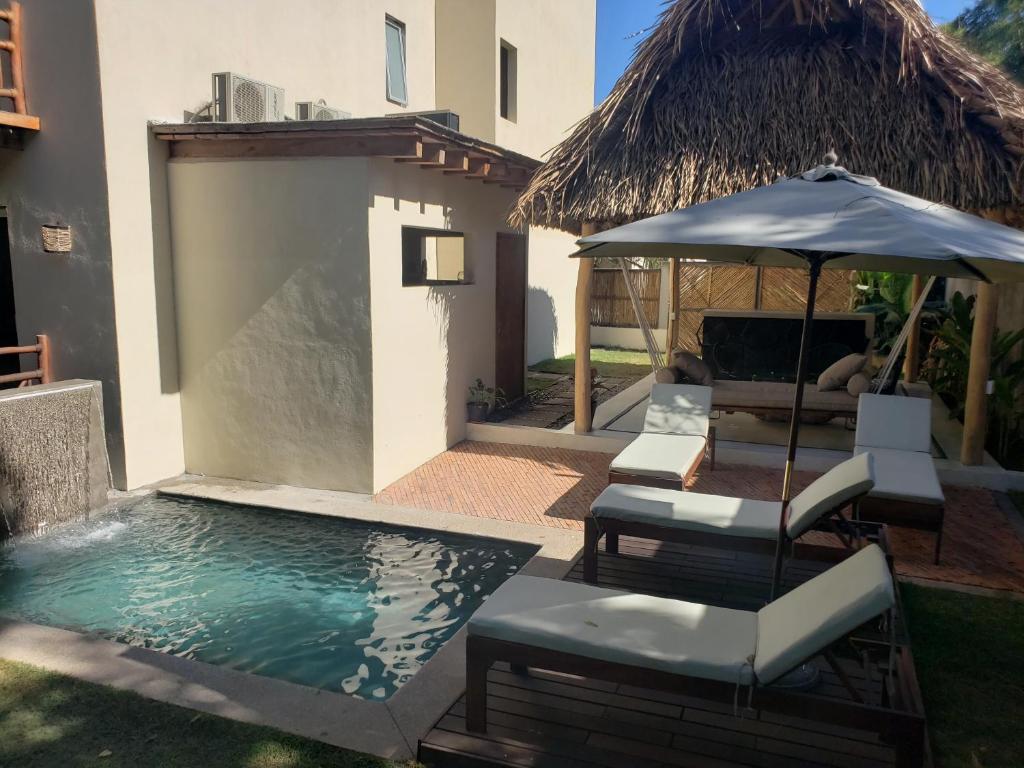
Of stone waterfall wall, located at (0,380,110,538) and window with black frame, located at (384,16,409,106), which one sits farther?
window with black frame, located at (384,16,409,106)

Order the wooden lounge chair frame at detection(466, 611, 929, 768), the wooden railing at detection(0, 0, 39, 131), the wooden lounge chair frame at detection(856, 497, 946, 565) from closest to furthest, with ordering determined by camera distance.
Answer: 1. the wooden lounge chair frame at detection(466, 611, 929, 768)
2. the wooden lounge chair frame at detection(856, 497, 946, 565)
3. the wooden railing at detection(0, 0, 39, 131)

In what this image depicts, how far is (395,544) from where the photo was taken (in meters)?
7.11

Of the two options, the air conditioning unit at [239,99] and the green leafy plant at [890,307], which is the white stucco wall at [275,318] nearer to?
the air conditioning unit at [239,99]

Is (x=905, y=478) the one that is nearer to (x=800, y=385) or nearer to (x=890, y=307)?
(x=800, y=385)

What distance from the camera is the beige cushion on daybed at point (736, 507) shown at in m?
4.88

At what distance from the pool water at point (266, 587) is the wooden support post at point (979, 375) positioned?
17.9ft

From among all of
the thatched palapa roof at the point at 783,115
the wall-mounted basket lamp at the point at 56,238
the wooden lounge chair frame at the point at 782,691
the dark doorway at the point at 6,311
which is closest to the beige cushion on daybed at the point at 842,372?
the thatched palapa roof at the point at 783,115

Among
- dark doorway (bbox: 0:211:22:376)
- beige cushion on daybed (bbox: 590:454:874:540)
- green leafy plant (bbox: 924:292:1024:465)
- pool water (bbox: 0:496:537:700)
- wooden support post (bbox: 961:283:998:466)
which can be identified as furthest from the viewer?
green leafy plant (bbox: 924:292:1024:465)

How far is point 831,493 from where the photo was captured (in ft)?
16.0

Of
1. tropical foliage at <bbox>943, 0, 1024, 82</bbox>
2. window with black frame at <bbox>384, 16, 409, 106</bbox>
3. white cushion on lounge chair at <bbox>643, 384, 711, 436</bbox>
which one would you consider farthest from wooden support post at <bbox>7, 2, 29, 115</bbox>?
tropical foliage at <bbox>943, 0, 1024, 82</bbox>

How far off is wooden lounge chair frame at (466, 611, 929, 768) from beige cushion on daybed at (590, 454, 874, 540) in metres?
1.00

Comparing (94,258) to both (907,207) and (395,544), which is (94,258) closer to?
(395,544)

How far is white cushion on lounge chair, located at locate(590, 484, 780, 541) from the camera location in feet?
17.8

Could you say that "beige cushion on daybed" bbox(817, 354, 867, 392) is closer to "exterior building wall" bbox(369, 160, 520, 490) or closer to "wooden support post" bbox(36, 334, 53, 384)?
"exterior building wall" bbox(369, 160, 520, 490)
